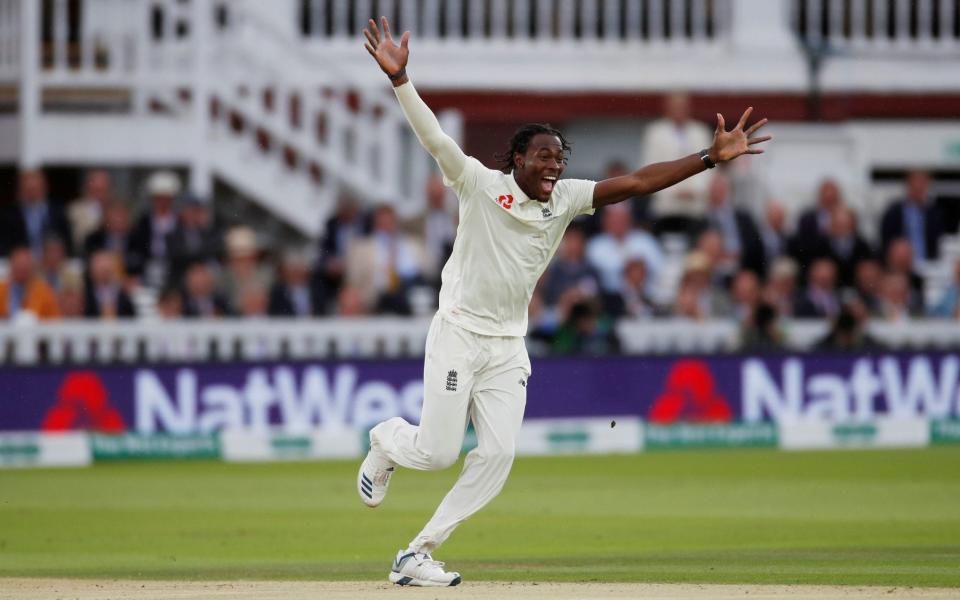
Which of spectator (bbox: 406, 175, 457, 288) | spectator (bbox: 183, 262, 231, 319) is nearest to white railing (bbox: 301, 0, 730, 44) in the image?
spectator (bbox: 406, 175, 457, 288)

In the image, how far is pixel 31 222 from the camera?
55.4ft

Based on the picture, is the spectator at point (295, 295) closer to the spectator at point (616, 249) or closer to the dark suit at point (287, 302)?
the dark suit at point (287, 302)

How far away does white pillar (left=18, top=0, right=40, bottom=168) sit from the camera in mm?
18188

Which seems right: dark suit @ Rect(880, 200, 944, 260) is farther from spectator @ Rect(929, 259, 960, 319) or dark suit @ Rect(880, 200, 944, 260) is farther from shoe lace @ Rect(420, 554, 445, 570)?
shoe lace @ Rect(420, 554, 445, 570)

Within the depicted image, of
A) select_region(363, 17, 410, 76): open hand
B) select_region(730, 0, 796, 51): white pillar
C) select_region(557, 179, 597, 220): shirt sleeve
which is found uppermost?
select_region(730, 0, 796, 51): white pillar

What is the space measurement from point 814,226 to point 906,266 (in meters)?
0.91

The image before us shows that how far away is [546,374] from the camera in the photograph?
1609 cm

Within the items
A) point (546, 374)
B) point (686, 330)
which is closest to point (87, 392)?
point (546, 374)

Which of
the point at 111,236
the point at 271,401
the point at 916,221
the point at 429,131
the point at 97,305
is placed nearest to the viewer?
the point at 429,131

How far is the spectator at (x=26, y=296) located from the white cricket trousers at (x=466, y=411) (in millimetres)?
8288

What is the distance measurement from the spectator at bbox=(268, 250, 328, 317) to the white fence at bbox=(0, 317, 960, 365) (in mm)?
231

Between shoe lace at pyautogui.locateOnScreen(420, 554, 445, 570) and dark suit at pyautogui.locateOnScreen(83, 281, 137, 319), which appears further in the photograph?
dark suit at pyautogui.locateOnScreen(83, 281, 137, 319)

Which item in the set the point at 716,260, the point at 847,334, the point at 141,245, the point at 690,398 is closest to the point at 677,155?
the point at 716,260

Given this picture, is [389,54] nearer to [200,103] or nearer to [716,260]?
[716,260]
